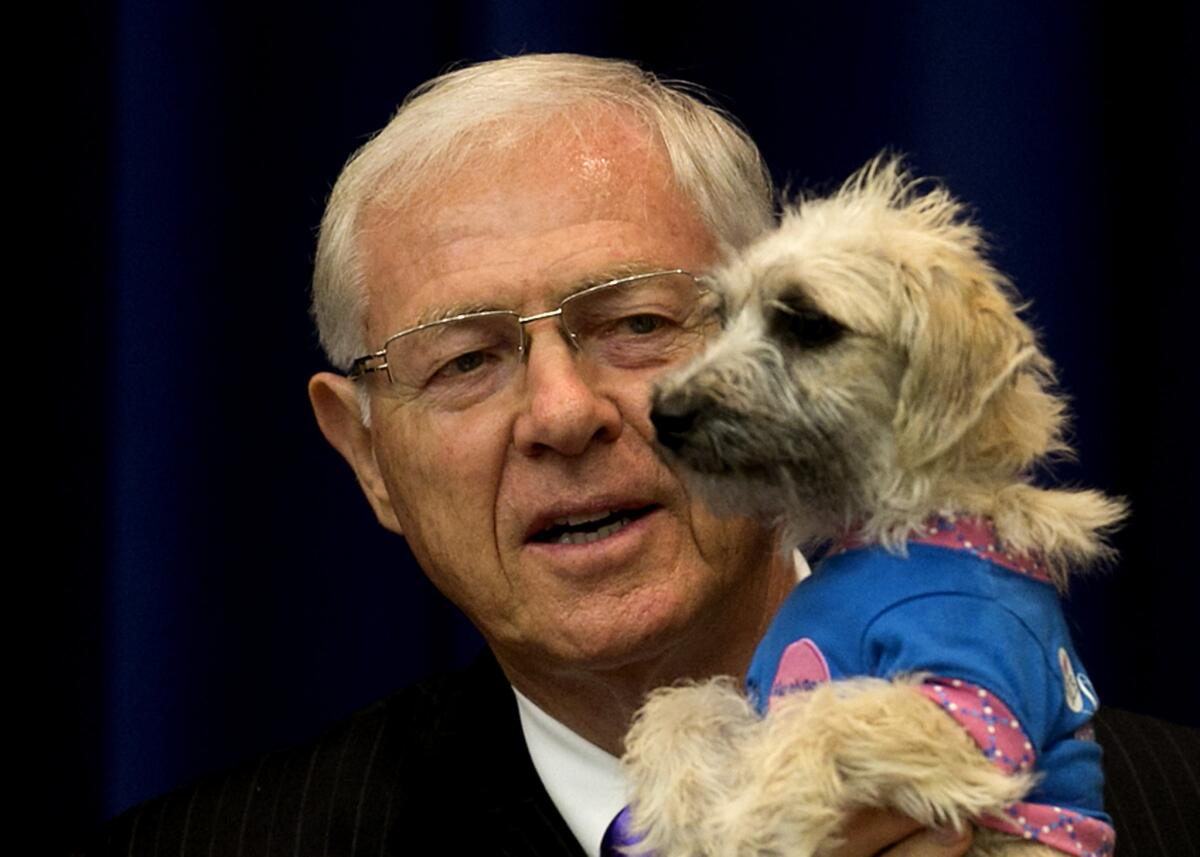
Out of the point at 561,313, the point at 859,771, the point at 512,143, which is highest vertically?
the point at 512,143

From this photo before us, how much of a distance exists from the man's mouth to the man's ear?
31 cm

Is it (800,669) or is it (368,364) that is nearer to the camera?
(800,669)

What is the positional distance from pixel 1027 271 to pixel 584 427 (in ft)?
2.52

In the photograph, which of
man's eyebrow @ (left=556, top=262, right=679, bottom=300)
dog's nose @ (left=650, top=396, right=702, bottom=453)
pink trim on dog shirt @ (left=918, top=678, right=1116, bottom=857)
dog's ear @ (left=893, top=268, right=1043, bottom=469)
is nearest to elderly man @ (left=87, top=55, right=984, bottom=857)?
man's eyebrow @ (left=556, top=262, right=679, bottom=300)

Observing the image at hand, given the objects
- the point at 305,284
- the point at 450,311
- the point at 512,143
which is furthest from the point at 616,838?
the point at 305,284

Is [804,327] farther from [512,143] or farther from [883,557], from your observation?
[512,143]

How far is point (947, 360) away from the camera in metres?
1.04

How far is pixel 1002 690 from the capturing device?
0.94 meters

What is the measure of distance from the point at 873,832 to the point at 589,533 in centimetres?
45

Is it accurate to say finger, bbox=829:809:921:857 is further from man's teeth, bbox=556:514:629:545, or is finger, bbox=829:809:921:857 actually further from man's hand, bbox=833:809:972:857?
man's teeth, bbox=556:514:629:545

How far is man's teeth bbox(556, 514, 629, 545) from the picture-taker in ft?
4.53

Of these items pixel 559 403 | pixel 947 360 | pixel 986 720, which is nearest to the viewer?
pixel 986 720

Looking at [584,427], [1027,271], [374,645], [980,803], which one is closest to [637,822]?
[980,803]

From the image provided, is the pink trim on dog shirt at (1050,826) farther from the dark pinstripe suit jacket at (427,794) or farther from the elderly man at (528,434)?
the dark pinstripe suit jacket at (427,794)
